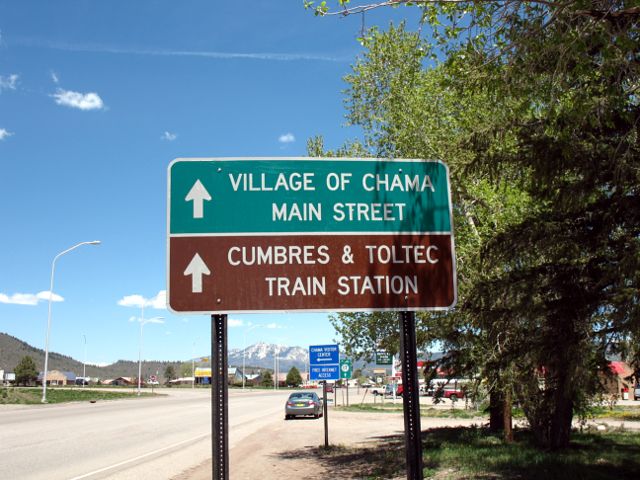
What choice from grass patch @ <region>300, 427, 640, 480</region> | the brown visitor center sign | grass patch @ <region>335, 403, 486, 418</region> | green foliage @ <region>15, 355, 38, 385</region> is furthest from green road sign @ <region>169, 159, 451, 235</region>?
green foliage @ <region>15, 355, 38, 385</region>

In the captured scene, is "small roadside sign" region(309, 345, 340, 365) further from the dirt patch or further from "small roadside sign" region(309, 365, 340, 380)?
the dirt patch

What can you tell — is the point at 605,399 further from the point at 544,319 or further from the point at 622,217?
the point at 622,217

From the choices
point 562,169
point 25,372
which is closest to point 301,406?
point 562,169

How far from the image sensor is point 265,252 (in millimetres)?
3822

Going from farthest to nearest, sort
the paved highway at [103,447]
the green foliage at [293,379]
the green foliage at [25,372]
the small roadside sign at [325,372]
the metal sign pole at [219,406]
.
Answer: the green foliage at [293,379] → the green foliage at [25,372] → the small roadside sign at [325,372] → the paved highway at [103,447] → the metal sign pole at [219,406]

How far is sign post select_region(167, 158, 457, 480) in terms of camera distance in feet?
12.3

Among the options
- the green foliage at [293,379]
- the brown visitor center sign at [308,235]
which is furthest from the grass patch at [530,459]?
the green foliage at [293,379]

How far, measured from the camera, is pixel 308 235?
3.86 meters

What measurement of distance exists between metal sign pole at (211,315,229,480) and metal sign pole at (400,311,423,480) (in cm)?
108

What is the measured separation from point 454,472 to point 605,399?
3.92 metres

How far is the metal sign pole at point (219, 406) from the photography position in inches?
138

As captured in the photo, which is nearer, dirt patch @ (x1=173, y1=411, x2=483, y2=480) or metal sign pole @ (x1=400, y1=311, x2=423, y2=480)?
metal sign pole @ (x1=400, y1=311, x2=423, y2=480)

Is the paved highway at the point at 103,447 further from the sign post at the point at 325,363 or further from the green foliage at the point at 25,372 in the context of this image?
the green foliage at the point at 25,372

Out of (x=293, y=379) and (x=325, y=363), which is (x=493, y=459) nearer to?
(x=325, y=363)
